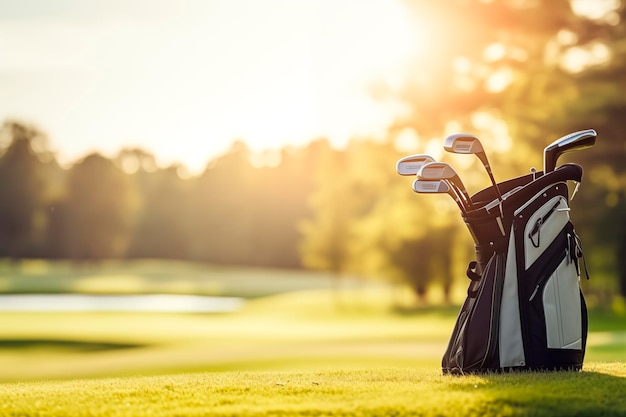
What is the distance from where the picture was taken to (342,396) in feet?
15.1

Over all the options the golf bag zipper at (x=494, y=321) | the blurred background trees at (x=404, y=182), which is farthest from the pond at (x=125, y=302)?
the golf bag zipper at (x=494, y=321)

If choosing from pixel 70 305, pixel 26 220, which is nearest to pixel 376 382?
pixel 70 305

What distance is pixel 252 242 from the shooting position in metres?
75.2

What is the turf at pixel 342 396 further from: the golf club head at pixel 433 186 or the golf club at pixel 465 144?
the golf club at pixel 465 144

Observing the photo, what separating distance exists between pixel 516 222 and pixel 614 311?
27343mm

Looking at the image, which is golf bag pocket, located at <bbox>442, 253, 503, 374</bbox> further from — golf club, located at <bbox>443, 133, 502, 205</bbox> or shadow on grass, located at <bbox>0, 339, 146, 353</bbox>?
shadow on grass, located at <bbox>0, 339, 146, 353</bbox>

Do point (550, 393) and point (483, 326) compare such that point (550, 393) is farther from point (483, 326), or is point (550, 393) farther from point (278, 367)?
point (278, 367)

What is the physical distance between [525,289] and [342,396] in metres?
1.44

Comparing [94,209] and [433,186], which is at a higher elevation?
[94,209]

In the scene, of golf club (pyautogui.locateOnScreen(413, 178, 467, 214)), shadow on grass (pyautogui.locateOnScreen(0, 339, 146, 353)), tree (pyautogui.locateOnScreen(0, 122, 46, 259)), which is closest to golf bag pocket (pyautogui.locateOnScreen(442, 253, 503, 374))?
golf club (pyautogui.locateOnScreen(413, 178, 467, 214))

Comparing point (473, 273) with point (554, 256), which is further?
point (473, 273)

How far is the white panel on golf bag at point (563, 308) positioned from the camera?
5.38 metres

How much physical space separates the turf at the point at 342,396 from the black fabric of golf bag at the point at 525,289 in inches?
8.4

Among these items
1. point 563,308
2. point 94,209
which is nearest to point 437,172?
point 563,308
